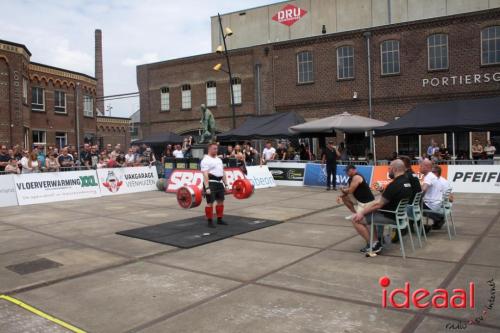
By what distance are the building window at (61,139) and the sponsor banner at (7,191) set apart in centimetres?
2213

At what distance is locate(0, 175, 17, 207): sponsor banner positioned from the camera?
561 inches

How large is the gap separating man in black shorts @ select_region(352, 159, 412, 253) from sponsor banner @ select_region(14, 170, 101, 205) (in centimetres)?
1188

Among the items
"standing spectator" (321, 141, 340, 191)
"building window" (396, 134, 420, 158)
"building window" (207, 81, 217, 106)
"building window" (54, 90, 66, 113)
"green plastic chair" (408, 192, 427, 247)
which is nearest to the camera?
"green plastic chair" (408, 192, 427, 247)

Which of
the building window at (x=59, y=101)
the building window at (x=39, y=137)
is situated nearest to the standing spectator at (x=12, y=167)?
the building window at (x=39, y=137)

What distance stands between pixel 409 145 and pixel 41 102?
2700 centimetres

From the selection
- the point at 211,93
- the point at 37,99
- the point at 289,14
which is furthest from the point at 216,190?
the point at 289,14

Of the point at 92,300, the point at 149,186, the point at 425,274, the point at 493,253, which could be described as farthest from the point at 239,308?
the point at 149,186

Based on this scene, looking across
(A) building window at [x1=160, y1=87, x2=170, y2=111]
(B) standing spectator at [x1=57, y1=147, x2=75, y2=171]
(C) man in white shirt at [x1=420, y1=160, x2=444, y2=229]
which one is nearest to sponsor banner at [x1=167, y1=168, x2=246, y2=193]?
(B) standing spectator at [x1=57, y1=147, x2=75, y2=171]

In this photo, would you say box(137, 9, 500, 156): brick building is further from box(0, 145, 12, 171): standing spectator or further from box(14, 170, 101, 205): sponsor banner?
box(0, 145, 12, 171): standing spectator

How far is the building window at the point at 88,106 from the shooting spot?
39281 mm

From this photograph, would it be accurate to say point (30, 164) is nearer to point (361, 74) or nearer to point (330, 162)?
point (330, 162)

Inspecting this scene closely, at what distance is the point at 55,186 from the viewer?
1549 centimetres

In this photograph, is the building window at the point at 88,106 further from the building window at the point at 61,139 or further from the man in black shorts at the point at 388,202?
the man in black shorts at the point at 388,202

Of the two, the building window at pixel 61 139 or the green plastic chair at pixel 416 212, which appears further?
the building window at pixel 61 139
